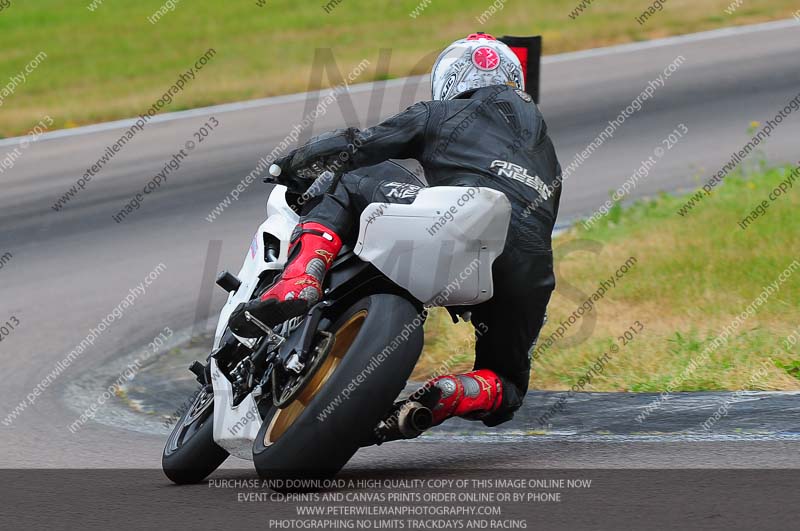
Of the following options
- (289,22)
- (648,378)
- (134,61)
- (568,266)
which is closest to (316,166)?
(648,378)

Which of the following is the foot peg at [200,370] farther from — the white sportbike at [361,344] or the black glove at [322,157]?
the black glove at [322,157]

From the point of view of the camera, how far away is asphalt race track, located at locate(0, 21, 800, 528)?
17.4 feet

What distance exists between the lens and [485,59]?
5289 mm

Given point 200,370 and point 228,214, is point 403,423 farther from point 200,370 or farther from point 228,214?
point 228,214

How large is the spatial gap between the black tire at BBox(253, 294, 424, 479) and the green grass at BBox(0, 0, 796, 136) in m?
10.6

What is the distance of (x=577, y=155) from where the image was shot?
12094mm

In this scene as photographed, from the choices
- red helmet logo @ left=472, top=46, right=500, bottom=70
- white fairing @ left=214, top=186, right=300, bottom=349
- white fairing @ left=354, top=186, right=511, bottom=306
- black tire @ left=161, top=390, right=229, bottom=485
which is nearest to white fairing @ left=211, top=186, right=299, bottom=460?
white fairing @ left=214, top=186, right=300, bottom=349

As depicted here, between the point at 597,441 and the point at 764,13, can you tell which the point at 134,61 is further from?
the point at 597,441

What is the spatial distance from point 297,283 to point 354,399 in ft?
1.72

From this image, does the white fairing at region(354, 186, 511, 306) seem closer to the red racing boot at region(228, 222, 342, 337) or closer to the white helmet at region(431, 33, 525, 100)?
the red racing boot at region(228, 222, 342, 337)

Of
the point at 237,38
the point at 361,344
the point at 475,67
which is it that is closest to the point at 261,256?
the point at 361,344

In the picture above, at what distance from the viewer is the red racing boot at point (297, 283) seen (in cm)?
454

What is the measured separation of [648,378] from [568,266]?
2406mm

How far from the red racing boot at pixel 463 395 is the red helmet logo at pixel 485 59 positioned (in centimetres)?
117
